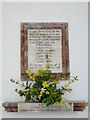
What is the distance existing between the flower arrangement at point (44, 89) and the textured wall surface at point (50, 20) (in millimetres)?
114

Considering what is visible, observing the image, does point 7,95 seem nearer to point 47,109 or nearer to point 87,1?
point 47,109

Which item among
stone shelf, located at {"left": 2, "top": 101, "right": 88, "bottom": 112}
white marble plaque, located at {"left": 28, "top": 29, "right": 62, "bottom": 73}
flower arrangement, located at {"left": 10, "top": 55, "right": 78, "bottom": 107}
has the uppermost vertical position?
white marble plaque, located at {"left": 28, "top": 29, "right": 62, "bottom": 73}

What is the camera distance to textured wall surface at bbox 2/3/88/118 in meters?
2.12

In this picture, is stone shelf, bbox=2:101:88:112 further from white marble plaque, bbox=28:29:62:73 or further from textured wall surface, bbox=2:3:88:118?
white marble plaque, bbox=28:29:62:73

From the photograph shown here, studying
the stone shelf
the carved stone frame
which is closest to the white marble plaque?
the carved stone frame

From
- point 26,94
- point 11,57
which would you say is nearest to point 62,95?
point 26,94

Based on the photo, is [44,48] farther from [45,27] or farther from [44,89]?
[44,89]

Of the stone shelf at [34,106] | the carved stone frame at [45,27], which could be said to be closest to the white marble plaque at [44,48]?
the carved stone frame at [45,27]

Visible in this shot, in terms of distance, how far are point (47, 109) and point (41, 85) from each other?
255mm

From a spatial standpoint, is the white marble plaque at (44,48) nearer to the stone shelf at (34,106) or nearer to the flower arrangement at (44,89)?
the flower arrangement at (44,89)

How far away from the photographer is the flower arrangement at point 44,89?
→ 1926 mm

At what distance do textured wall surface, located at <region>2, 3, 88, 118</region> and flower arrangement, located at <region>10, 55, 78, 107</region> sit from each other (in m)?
0.11

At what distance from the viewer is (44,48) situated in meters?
2.12

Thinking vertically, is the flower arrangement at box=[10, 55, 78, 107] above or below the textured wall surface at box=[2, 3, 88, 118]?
below
